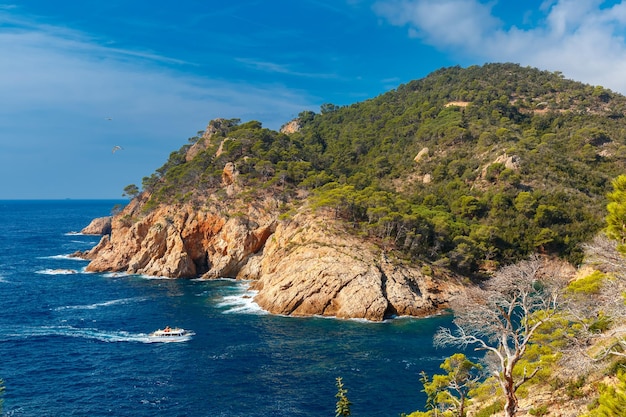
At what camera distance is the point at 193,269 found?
283 ft

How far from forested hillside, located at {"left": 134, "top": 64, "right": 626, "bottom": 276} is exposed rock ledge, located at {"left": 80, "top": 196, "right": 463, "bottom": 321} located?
4792 mm

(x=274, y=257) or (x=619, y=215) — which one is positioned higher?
(x=619, y=215)

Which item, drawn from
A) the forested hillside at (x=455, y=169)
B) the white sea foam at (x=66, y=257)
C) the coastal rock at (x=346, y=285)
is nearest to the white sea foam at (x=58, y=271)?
the white sea foam at (x=66, y=257)

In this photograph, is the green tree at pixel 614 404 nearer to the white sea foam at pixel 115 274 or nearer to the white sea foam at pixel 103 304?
the white sea foam at pixel 103 304

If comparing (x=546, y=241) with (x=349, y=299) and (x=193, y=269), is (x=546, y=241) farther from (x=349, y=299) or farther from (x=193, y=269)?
(x=193, y=269)

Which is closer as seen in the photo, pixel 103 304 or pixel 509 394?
pixel 509 394

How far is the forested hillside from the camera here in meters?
76.2

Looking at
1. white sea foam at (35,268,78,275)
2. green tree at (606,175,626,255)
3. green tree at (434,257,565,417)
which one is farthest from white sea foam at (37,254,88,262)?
green tree at (606,175,626,255)

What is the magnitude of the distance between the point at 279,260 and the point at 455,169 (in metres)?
50.3

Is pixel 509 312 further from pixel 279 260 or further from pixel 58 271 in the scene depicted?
pixel 58 271

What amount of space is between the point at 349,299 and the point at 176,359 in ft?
78.3

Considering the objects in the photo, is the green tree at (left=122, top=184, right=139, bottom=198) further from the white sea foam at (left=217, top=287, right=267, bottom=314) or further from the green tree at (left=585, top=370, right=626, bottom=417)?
the green tree at (left=585, top=370, right=626, bottom=417)

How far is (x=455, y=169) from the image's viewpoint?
100 m

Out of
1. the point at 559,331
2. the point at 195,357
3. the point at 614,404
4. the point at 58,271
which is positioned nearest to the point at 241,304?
the point at 195,357
